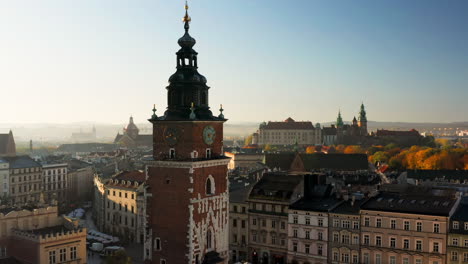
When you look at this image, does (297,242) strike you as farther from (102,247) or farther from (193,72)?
(193,72)

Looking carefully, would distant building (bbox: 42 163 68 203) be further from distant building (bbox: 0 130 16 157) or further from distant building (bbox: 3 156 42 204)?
distant building (bbox: 0 130 16 157)

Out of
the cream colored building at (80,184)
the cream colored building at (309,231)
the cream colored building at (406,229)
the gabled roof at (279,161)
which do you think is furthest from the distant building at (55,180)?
the cream colored building at (406,229)

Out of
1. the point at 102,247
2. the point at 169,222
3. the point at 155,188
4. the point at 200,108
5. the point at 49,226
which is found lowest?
the point at 102,247

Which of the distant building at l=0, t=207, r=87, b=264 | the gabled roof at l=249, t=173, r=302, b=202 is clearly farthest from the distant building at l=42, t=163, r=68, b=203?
the distant building at l=0, t=207, r=87, b=264

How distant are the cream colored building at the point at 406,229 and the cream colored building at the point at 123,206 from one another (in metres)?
42.1

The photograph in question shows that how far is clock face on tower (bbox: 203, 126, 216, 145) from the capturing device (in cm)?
4916

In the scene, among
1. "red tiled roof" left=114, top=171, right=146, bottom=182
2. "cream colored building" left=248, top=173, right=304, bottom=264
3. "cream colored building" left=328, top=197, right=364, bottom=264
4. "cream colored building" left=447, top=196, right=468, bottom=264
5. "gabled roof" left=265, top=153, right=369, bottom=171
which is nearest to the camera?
"cream colored building" left=447, top=196, right=468, bottom=264

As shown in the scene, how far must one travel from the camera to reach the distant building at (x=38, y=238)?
6216 centimetres

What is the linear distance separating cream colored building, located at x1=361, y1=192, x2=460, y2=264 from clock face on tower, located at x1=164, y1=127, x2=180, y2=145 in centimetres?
3827

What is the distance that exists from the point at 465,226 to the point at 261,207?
105ft

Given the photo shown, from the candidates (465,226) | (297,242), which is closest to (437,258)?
(465,226)

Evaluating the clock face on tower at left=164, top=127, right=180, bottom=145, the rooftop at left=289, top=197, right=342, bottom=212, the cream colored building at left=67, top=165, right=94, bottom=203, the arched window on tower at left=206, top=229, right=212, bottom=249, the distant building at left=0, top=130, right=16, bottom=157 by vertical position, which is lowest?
the cream colored building at left=67, top=165, right=94, bottom=203

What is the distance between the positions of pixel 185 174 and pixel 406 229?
128 feet

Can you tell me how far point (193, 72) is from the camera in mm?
49719
